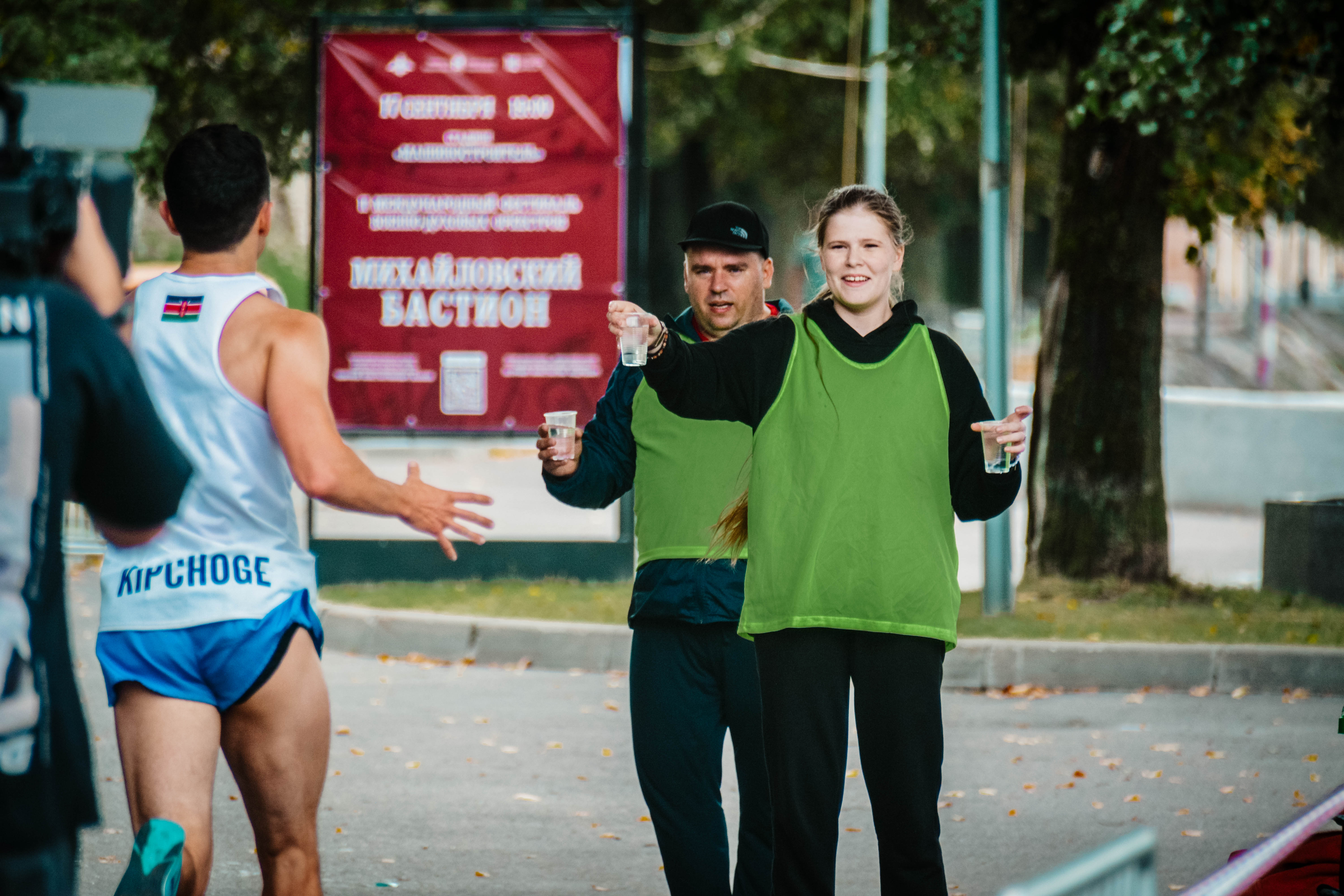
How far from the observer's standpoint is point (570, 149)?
10625 mm

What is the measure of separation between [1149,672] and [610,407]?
15.8ft

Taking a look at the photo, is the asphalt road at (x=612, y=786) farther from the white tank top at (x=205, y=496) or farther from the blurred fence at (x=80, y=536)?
the blurred fence at (x=80, y=536)

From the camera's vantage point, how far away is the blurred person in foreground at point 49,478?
215 centimetres

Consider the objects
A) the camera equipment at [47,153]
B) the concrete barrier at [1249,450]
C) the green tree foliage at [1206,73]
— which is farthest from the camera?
the concrete barrier at [1249,450]

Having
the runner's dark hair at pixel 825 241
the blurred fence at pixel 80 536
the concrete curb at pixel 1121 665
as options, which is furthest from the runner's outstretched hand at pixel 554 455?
the blurred fence at pixel 80 536

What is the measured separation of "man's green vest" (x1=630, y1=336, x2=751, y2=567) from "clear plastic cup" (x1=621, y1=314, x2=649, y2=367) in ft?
1.81

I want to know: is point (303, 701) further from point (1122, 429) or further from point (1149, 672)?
point (1122, 429)

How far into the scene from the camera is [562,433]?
396 centimetres

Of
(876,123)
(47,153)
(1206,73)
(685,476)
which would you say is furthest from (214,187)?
(876,123)

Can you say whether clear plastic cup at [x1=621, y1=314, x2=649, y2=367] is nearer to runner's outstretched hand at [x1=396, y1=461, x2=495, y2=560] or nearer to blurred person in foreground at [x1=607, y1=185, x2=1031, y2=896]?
blurred person in foreground at [x1=607, y1=185, x2=1031, y2=896]

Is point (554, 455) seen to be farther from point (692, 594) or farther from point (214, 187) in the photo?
point (214, 187)

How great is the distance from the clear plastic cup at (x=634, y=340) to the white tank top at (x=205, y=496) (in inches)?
27.3

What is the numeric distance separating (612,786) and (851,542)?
3.00m

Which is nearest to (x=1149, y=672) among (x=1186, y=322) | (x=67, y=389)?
(x=67, y=389)
